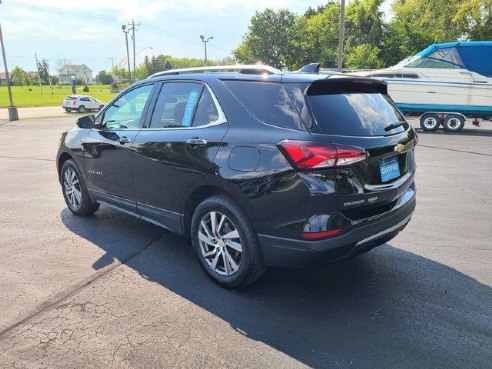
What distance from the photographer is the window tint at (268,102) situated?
3.19 metres

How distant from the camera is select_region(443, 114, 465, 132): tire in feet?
52.3

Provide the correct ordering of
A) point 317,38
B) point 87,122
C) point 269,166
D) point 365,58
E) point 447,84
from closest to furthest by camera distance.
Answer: point 269,166
point 87,122
point 447,84
point 365,58
point 317,38

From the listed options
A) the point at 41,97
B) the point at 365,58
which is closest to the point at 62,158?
the point at 365,58

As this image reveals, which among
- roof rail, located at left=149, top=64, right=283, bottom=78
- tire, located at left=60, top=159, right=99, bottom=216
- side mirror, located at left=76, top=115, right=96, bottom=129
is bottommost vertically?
tire, located at left=60, top=159, right=99, bottom=216

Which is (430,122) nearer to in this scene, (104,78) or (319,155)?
(319,155)

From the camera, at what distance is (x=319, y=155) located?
2.96m

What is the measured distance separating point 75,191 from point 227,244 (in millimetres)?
2937

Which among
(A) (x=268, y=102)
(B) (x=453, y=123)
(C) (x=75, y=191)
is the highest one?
(A) (x=268, y=102)

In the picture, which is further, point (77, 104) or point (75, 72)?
point (75, 72)

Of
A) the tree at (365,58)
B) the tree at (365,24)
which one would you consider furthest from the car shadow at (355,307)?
the tree at (365,24)

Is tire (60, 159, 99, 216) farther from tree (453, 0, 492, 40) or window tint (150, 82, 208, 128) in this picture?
tree (453, 0, 492, 40)

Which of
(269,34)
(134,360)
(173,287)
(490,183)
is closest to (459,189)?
(490,183)

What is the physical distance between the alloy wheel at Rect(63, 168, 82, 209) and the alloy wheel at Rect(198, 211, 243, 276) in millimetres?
2522

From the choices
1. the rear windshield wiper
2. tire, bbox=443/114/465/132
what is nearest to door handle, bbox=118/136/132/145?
the rear windshield wiper
